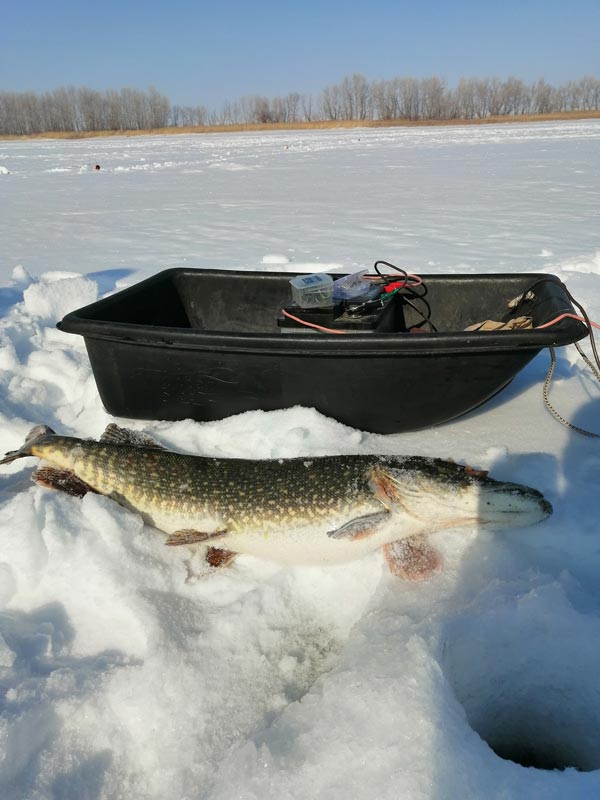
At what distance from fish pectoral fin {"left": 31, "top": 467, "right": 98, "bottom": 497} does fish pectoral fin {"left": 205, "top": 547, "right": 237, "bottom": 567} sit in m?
0.52

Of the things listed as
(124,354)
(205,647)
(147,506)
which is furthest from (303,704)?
(124,354)

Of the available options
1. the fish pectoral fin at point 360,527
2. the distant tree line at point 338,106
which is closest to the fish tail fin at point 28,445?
the fish pectoral fin at point 360,527

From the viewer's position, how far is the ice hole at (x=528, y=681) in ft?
4.83

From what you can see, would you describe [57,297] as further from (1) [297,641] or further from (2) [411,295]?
(1) [297,641]

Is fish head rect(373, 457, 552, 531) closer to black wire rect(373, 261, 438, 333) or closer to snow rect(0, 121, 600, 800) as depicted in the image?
snow rect(0, 121, 600, 800)

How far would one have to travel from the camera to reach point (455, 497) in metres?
1.81

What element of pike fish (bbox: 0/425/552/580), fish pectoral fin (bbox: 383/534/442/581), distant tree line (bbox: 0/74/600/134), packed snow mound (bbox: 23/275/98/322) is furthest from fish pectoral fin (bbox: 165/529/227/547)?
distant tree line (bbox: 0/74/600/134)

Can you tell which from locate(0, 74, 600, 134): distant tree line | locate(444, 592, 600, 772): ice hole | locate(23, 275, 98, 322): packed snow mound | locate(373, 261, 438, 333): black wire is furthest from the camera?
locate(0, 74, 600, 134): distant tree line

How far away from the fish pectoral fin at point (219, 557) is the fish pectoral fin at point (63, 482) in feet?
1.71

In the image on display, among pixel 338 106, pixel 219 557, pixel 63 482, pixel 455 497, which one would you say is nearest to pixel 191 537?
pixel 219 557

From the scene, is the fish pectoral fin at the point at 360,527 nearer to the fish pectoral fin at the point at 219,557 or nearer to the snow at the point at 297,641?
the snow at the point at 297,641

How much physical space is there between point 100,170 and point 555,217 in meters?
13.8

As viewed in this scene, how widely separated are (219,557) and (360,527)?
0.52 m

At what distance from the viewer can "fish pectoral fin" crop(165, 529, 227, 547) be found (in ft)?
6.29
